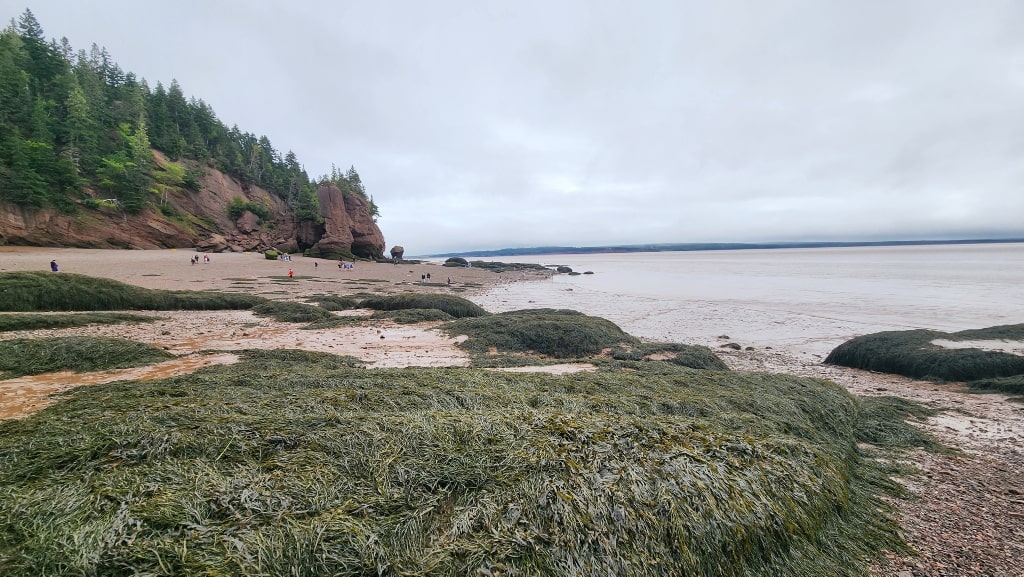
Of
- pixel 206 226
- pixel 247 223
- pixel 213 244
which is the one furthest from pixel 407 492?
pixel 247 223

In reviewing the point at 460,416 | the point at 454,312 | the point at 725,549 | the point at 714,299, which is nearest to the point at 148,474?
the point at 460,416

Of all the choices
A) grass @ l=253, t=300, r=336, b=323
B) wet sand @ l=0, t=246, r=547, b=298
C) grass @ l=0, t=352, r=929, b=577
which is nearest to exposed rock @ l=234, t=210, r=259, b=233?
wet sand @ l=0, t=246, r=547, b=298

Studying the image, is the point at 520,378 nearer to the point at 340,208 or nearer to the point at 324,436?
the point at 324,436

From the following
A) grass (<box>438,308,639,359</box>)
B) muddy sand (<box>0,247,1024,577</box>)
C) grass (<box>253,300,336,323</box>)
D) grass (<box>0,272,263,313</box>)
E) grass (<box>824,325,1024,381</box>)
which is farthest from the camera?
grass (<box>253,300,336,323</box>)

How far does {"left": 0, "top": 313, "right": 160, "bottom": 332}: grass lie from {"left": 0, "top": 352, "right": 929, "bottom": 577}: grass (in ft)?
22.3

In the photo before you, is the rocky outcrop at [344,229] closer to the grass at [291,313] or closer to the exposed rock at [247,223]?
the exposed rock at [247,223]

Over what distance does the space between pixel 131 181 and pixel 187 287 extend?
91.5 ft

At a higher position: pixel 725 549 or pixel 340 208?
pixel 340 208

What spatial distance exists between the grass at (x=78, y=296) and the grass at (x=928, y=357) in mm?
19570

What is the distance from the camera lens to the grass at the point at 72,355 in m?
4.79

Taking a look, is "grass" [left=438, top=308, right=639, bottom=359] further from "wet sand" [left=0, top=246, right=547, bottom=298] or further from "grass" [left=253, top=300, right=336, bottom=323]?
"wet sand" [left=0, top=246, right=547, bottom=298]

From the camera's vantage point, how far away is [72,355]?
524cm

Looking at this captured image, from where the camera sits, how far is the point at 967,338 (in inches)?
393

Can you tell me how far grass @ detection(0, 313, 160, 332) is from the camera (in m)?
7.33
